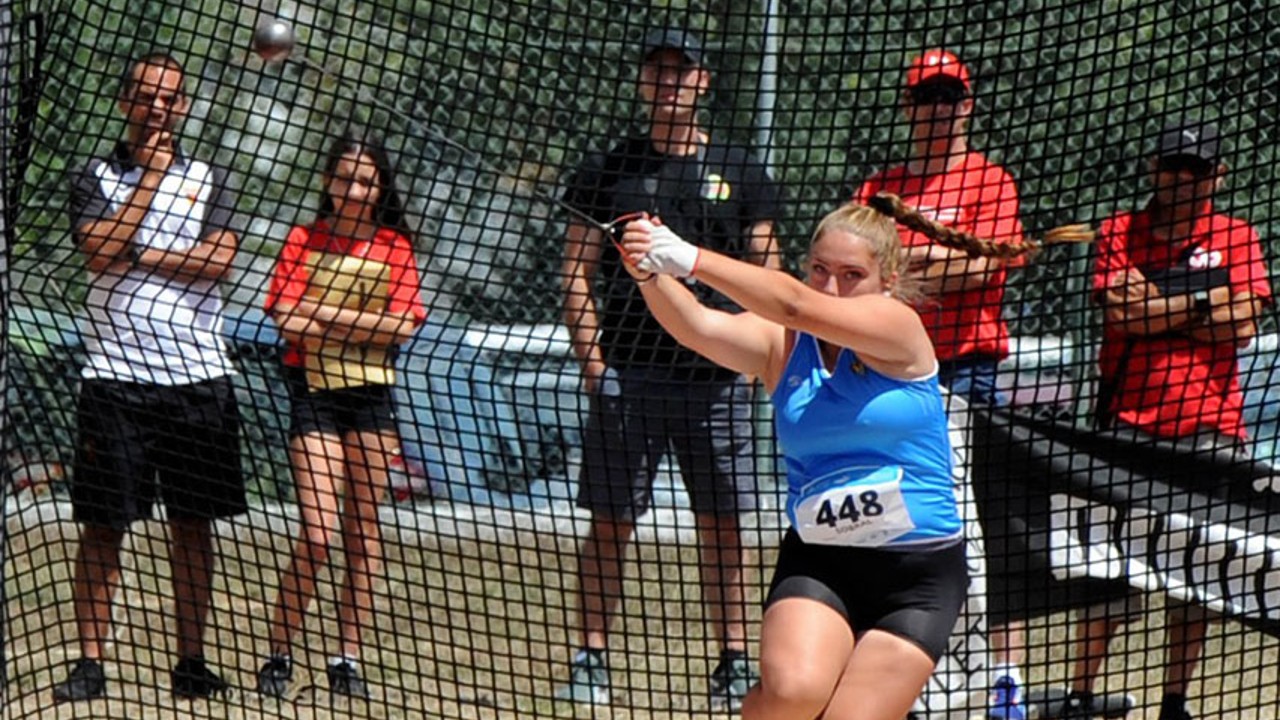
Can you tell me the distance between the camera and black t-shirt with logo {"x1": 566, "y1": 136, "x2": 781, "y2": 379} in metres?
5.76

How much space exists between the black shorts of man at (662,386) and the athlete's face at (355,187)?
579 mm

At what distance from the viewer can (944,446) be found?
14.4ft

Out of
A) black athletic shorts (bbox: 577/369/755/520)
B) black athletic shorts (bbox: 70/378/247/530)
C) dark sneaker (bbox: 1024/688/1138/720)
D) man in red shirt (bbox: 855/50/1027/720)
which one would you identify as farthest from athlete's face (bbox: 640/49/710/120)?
dark sneaker (bbox: 1024/688/1138/720)

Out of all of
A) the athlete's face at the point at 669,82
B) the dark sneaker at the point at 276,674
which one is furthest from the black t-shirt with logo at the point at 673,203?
the dark sneaker at the point at 276,674

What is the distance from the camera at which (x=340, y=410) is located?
5.82 metres

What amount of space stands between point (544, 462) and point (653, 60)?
1.39m

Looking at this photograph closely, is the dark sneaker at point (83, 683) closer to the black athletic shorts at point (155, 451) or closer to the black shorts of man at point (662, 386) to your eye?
the black athletic shorts at point (155, 451)

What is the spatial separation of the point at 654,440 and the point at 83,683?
5.64 ft

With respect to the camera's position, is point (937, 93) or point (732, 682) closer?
point (937, 93)

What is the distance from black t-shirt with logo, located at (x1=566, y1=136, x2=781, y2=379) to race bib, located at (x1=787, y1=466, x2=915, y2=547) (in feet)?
5.15

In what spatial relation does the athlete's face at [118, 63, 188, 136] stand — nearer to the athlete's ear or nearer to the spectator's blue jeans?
the athlete's ear

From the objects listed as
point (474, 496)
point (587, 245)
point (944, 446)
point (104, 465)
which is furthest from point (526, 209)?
point (944, 446)

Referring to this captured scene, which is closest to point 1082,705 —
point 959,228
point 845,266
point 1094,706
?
point 1094,706

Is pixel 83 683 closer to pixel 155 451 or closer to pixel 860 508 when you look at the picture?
pixel 155 451
